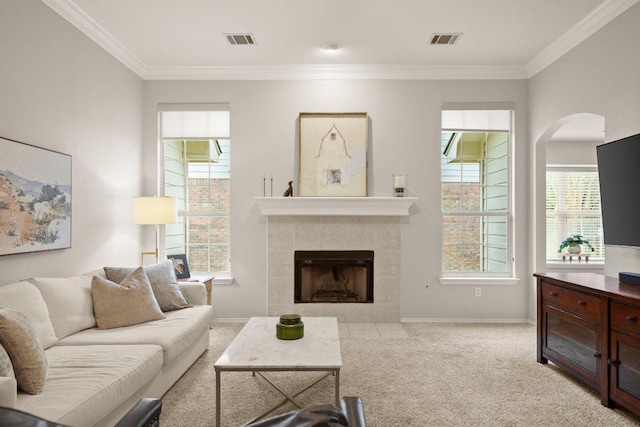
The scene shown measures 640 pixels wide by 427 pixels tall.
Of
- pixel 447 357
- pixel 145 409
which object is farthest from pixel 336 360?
pixel 447 357

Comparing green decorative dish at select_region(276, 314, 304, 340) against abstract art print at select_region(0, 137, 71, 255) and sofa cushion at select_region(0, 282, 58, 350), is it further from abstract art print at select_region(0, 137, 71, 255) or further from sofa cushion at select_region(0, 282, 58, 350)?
abstract art print at select_region(0, 137, 71, 255)

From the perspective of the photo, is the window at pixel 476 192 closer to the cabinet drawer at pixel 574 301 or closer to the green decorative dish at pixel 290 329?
the cabinet drawer at pixel 574 301

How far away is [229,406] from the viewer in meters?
2.63

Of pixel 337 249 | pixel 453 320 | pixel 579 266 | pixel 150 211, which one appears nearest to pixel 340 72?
pixel 337 249

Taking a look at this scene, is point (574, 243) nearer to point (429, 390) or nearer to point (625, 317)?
point (625, 317)

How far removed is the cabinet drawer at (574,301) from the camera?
2799 millimetres

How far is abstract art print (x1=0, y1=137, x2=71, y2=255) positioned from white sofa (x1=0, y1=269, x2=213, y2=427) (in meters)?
0.37

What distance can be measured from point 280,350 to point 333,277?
2483mm

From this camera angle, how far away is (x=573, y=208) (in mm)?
6730

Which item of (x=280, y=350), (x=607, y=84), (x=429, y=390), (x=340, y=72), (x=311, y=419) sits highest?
(x=340, y=72)

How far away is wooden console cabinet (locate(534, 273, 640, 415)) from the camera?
2.49 metres

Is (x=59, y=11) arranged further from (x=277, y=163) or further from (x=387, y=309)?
(x=387, y=309)

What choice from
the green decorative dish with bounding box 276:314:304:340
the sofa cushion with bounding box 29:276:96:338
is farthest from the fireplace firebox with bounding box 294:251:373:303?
the sofa cushion with bounding box 29:276:96:338

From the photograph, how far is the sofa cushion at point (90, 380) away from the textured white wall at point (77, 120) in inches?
37.7
